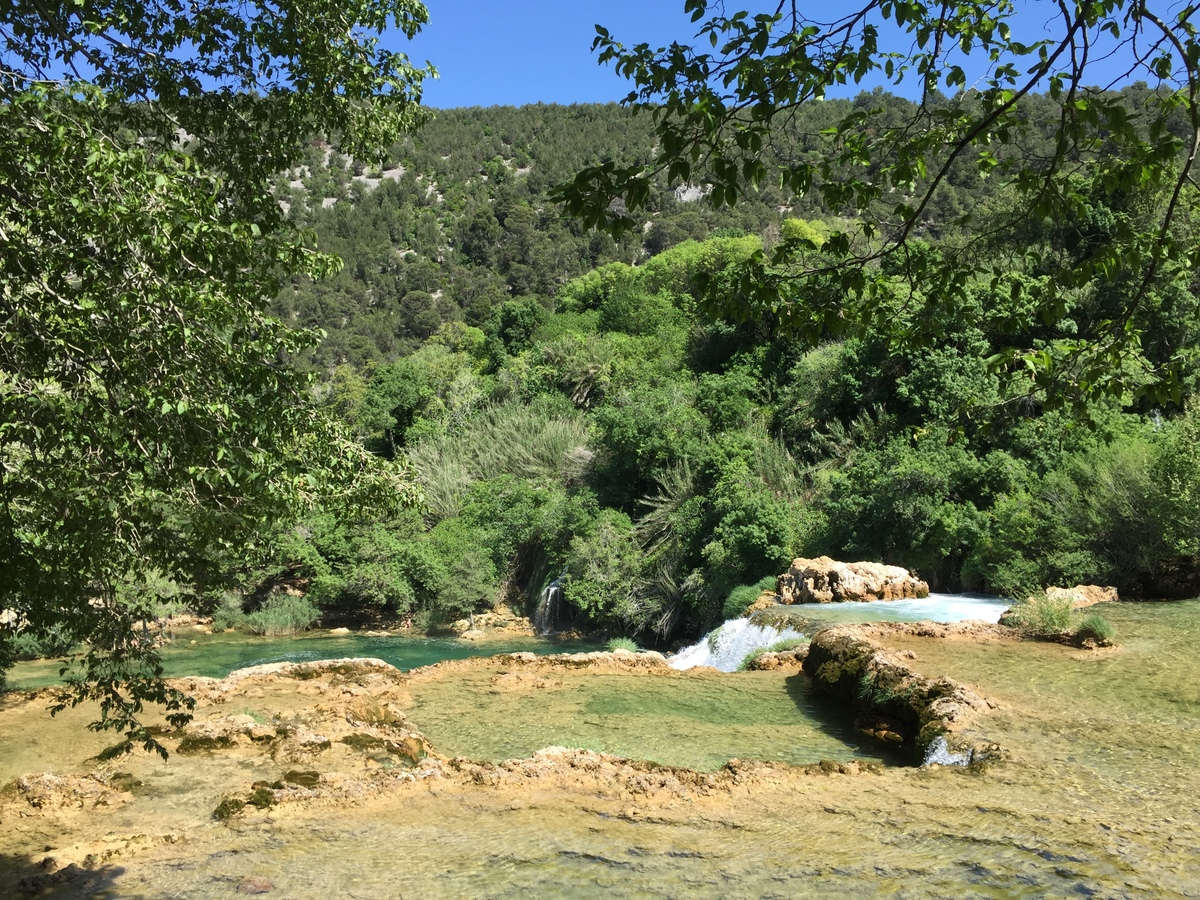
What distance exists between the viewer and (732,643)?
1733 cm

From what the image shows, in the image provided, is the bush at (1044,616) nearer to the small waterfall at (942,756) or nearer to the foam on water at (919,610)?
the foam on water at (919,610)

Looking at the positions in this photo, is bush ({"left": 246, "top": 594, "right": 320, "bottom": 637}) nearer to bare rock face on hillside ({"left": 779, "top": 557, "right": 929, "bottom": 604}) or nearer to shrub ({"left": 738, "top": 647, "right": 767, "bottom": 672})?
bare rock face on hillside ({"left": 779, "top": 557, "right": 929, "bottom": 604})

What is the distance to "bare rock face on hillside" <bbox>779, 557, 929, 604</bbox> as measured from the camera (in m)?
18.2

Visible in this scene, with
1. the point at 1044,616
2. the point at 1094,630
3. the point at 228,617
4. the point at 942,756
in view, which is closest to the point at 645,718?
the point at 942,756

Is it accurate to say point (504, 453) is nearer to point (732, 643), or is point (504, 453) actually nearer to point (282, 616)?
point (282, 616)

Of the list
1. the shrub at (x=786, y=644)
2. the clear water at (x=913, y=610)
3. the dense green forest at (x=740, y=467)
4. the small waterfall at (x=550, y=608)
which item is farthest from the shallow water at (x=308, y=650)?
the clear water at (x=913, y=610)

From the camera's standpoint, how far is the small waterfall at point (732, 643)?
16.2 meters

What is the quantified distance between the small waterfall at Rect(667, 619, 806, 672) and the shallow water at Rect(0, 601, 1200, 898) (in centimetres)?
628

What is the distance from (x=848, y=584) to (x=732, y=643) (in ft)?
9.57

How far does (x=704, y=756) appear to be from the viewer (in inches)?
383

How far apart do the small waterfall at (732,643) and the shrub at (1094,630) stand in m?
4.47

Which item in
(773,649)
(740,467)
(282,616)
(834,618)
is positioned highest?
(740,467)

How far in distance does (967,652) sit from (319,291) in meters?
90.5

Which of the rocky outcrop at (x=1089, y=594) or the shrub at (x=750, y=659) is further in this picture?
the rocky outcrop at (x=1089, y=594)
